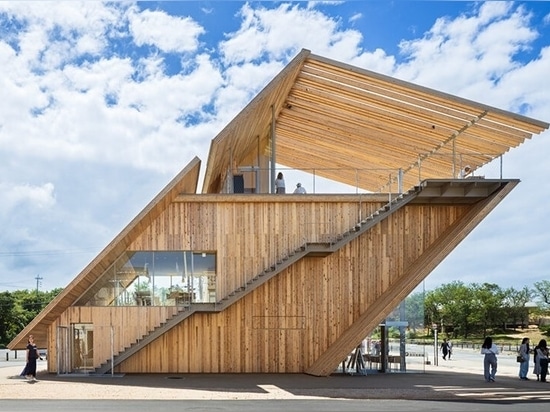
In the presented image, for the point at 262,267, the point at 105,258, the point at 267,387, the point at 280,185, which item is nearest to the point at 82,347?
the point at 105,258

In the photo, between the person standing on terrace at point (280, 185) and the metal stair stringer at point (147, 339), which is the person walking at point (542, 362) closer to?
the person standing on terrace at point (280, 185)

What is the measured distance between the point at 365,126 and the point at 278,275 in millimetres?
6331

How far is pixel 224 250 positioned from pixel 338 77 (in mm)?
7001

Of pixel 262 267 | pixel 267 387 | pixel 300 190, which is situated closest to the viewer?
pixel 267 387

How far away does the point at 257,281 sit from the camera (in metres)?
23.5

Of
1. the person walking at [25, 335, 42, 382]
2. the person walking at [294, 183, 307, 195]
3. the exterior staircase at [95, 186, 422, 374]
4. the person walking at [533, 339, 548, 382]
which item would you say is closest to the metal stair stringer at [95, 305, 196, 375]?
the exterior staircase at [95, 186, 422, 374]

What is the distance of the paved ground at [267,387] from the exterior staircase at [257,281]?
1.12m

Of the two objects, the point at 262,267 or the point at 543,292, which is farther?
the point at 543,292

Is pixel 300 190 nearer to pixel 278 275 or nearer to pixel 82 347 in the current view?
pixel 278 275

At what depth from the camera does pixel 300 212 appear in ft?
81.8

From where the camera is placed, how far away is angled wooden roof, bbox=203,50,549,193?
21.9m

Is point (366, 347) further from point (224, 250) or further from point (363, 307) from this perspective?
point (224, 250)

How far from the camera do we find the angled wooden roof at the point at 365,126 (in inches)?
862

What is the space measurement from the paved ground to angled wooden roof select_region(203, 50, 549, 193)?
22.9 feet
